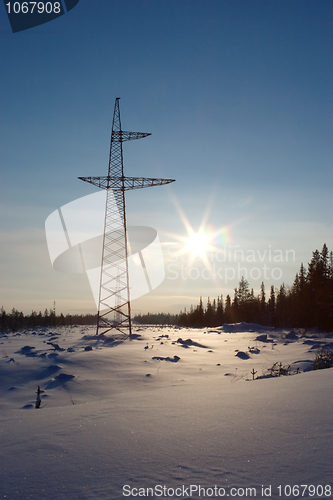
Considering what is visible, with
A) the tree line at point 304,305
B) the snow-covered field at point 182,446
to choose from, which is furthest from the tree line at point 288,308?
the snow-covered field at point 182,446

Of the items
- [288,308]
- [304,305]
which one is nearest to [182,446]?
[304,305]

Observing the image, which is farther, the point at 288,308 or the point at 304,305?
the point at 288,308

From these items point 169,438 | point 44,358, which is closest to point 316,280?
point 44,358

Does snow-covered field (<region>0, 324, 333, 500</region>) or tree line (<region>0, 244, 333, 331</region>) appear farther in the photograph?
tree line (<region>0, 244, 333, 331</region>)

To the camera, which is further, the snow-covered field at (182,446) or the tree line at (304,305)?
the tree line at (304,305)

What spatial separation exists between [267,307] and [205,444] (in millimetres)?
60052

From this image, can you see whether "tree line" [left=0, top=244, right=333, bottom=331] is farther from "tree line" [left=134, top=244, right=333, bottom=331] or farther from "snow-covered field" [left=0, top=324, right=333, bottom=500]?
"snow-covered field" [left=0, top=324, right=333, bottom=500]

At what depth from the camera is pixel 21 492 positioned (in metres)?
1.64

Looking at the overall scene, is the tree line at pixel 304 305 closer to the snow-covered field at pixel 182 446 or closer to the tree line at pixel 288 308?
the tree line at pixel 288 308

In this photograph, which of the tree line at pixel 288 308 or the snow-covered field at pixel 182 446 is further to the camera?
the tree line at pixel 288 308

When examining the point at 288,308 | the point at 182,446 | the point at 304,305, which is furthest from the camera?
the point at 288,308

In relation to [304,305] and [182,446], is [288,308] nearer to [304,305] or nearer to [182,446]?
[304,305]

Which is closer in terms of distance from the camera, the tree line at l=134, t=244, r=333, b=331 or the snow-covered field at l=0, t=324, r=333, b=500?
the snow-covered field at l=0, t=324, r=333, b=500

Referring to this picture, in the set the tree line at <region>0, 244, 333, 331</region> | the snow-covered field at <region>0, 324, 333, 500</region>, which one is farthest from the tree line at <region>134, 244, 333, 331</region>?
the snow-covered field at <region>0, 324, 333, 500</region>
